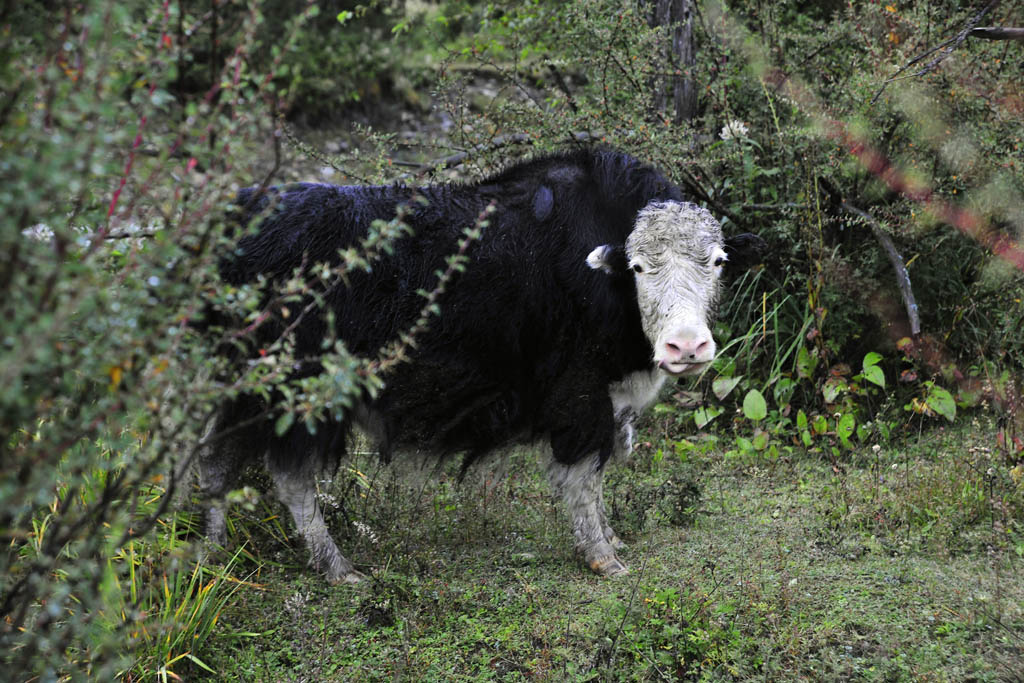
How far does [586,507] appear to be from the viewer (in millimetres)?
4387

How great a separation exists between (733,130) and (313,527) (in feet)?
13.2

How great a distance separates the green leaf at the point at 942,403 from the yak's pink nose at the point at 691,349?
2.38 meters

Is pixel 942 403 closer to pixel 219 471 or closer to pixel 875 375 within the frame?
pixel 875 375

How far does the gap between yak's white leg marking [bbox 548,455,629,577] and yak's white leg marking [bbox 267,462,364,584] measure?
3.77 feet

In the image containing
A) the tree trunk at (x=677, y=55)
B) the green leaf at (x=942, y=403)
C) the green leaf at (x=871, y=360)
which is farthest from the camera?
the tree trunk at (x=677, y=55)

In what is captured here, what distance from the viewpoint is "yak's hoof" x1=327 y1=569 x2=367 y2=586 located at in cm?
434

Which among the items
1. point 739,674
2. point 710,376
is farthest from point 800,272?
point 739,674

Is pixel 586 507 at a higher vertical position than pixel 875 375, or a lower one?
higher

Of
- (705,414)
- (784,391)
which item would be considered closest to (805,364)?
(784,391)

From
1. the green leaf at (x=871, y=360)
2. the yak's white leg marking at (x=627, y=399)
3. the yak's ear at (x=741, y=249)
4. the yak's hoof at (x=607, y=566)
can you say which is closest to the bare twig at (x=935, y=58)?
the yak's ear at (x=741, y=249)

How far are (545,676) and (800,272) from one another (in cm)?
407

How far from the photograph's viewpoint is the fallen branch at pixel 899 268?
526cm

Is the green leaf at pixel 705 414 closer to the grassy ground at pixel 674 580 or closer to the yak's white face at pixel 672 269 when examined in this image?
the grassy ground at pixel 674 580

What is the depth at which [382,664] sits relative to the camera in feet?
11.5
